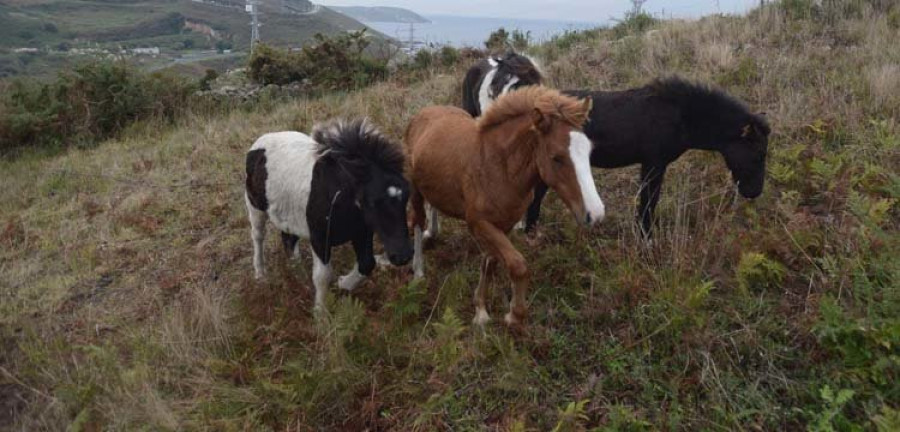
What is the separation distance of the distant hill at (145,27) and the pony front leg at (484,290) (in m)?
22.1

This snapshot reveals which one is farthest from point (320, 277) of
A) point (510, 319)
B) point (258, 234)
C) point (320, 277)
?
point (510, 319)

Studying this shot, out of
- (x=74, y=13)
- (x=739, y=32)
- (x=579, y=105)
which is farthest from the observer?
(x=74, y=13)

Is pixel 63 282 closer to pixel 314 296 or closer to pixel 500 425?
pixel 314 296

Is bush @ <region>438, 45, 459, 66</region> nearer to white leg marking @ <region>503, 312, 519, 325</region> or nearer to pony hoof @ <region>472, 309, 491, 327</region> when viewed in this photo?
pony hoof @ <region>472, 309, 491, 327</region>

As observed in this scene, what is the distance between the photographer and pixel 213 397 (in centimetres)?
375

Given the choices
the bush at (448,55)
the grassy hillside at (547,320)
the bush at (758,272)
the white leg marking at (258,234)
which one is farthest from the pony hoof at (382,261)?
the bush at (448,55)

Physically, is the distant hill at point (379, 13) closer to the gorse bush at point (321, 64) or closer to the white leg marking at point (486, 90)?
the gorse bush at point (321, 64)

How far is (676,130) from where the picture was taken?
4.98 metres

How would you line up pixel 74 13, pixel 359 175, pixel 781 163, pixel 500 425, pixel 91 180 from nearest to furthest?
1. pixel 500 425
2. pixel 359 175
3. pixel 781 163
4. pixel 91 180
5. pixel 74 13

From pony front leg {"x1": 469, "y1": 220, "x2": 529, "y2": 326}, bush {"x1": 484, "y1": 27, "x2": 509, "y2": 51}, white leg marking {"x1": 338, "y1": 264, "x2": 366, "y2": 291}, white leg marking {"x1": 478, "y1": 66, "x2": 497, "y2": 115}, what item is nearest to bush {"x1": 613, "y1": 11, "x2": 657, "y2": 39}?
bush {"x1": 484, "y1": 27, "x2": 509, "y2": 51}

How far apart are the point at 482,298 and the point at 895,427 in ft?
8.50

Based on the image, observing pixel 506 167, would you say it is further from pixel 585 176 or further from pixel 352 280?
pixel 352 280

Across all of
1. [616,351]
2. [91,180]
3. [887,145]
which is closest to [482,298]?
[616,351]

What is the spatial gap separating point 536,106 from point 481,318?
1647mm
